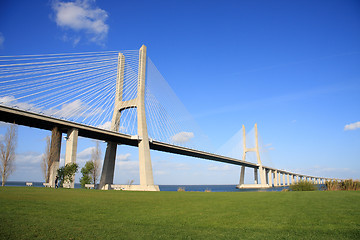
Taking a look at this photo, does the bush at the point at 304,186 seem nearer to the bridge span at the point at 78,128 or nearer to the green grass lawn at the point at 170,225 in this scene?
the bridge span at the point at 78,128

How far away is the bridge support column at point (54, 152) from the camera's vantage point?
89.9 feet

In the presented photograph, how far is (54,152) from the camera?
28.2 metres

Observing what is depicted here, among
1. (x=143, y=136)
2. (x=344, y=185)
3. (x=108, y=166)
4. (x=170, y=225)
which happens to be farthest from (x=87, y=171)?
(x=170, y=225)

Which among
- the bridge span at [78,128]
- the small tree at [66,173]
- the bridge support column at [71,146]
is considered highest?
the bridge span at [78,128]

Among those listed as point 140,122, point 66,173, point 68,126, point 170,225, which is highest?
point 140,122

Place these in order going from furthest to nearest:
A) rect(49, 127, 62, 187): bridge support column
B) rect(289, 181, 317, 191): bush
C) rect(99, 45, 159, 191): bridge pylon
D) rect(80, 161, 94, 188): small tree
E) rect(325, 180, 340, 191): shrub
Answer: rect(80, 161, 94, 188): small tree → rect(99, 45, 159, 191): bridge pylon → rect(49, 127, 62, 187): bridge support column → rect(325, 180, 340, 191): shrub → rect(289, 181, 317, 191): bush

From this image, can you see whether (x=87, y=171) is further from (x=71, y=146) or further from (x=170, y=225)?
(x=170, y=225)

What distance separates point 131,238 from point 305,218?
17.2ft

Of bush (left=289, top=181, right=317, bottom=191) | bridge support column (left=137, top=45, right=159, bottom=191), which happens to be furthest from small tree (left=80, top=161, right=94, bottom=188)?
bush (left=289, top=181, right=317, bottom=191)

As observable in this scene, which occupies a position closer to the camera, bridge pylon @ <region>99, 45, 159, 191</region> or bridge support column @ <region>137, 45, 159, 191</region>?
bridge support column @ <region>137, 45, 159, 191</region>

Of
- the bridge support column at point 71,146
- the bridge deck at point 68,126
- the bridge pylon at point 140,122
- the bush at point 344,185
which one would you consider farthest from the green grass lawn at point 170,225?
the bridge pylon at point 140,122

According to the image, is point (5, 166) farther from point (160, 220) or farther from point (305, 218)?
point (305, 218)

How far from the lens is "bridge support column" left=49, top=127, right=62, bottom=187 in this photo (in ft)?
89.9

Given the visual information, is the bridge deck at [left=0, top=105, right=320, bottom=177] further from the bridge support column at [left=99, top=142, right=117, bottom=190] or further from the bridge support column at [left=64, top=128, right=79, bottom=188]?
the bridge support column at [left=99, top=142, right=117, bottom=190]
